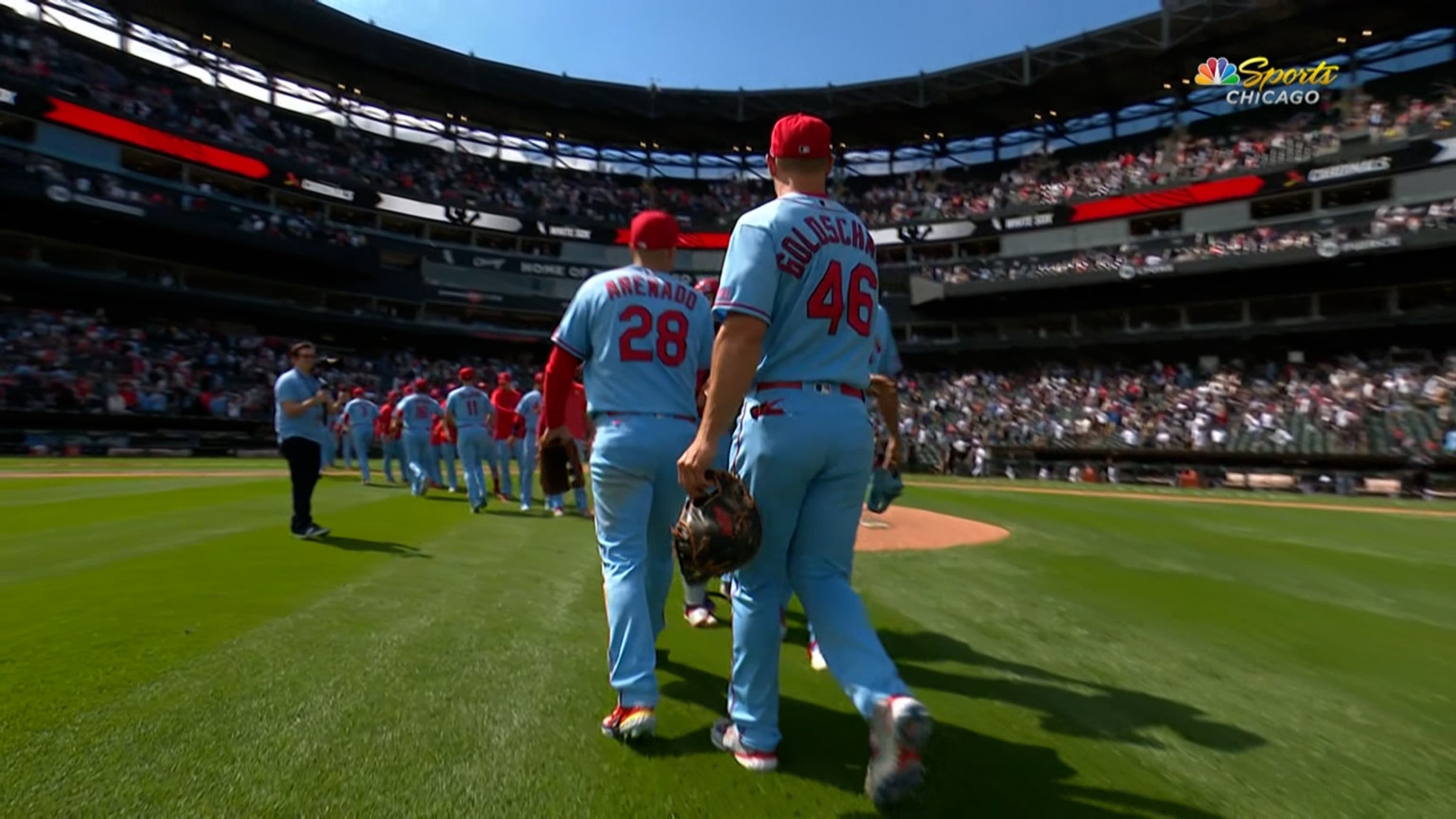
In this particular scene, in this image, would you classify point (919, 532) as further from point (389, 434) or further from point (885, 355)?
point (389, 434)

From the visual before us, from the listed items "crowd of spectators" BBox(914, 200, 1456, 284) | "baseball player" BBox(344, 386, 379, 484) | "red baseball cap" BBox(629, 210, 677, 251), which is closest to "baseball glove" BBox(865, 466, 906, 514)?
"red baseball cap" BBox(629, 210, 677, 251)

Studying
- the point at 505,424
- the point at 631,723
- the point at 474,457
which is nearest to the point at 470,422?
the point at 474,457

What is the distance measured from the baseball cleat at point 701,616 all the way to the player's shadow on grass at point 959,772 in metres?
1.43

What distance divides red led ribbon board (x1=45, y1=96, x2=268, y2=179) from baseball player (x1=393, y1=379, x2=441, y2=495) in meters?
25.9

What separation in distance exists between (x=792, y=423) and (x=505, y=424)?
10.3 m

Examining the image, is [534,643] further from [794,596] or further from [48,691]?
[794,596]

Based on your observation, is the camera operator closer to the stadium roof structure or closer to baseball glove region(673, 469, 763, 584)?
baseball glove region(673, 469, 763, 584)

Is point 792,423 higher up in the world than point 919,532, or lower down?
higher up

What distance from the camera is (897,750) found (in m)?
2.20

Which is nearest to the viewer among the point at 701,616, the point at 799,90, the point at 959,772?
the point at 959,772

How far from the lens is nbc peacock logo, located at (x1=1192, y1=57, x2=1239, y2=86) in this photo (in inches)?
1282

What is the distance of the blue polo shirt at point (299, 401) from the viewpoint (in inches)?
285

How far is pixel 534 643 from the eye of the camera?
4094 mm

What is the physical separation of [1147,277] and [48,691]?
3449 centimetres
